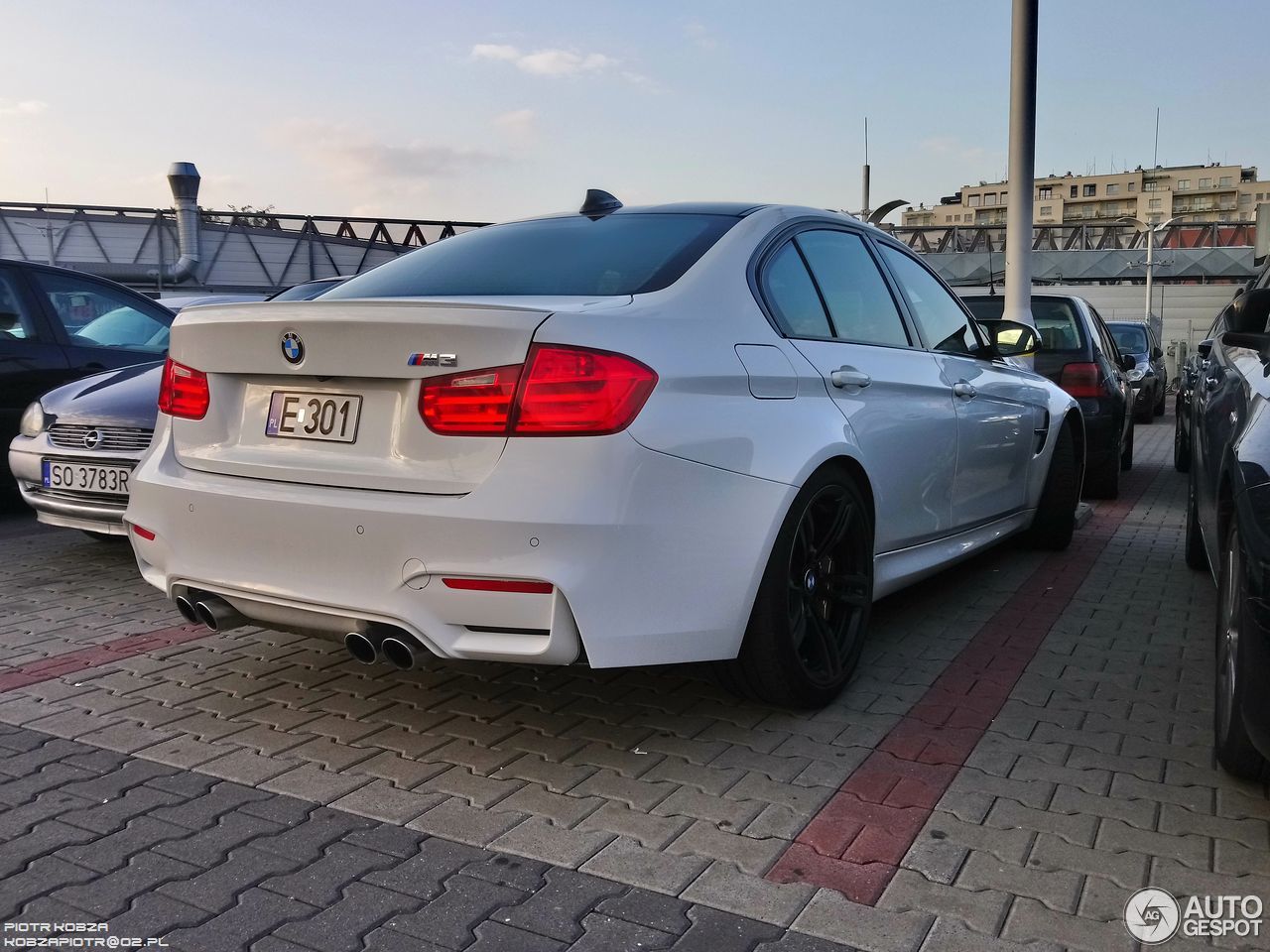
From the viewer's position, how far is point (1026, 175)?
29.5ft

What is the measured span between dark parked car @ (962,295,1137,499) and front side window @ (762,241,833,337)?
4.45 metres

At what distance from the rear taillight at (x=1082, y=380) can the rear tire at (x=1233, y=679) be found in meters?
5.01

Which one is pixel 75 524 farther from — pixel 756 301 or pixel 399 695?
pixel 756 301

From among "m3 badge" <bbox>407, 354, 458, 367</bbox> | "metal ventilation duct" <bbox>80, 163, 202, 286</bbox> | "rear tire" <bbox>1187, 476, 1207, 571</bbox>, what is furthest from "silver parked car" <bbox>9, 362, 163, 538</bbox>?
"metal ventilation duct" <bbox>80, 163, 202, 286</bbox>

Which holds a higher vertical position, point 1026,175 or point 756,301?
point 1026,175

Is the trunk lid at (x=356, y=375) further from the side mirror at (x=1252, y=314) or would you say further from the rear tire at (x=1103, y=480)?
the rear tire at (x=1103, y=480)

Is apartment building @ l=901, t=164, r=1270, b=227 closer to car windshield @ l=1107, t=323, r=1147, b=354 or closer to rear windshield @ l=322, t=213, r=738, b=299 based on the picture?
car windshield @ l=1107, t=323, r=1147, b=354

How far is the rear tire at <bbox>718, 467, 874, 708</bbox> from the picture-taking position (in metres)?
3.37

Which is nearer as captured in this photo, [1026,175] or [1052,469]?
[1052,469]

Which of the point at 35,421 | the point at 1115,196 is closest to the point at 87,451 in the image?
the point at 35,421

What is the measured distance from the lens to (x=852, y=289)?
167 inches

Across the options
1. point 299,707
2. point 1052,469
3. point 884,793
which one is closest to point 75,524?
point 299,707

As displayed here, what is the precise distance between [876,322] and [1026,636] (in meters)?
1.42
